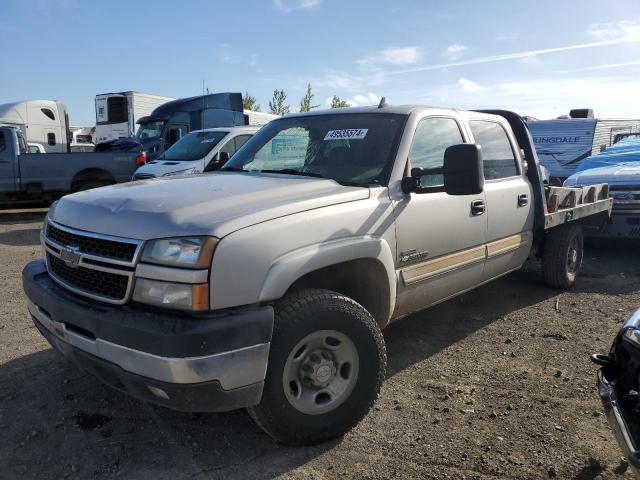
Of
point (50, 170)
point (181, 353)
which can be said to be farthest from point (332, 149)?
point (50, 170)

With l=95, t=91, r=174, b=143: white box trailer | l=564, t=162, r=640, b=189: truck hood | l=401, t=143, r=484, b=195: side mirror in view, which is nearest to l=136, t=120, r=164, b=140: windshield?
l=95, t=91, r=174, b=143: white box trailer

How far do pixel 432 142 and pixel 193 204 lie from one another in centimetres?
193

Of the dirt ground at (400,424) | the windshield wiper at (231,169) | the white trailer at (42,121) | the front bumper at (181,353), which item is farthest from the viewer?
the white trailer at (42,121)

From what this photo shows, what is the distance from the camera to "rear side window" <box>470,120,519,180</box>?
448cm

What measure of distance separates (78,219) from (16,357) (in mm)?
1864

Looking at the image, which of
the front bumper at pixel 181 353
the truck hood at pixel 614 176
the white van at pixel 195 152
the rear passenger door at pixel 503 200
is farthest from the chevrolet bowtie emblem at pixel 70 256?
the truck hood at pixel 614 176

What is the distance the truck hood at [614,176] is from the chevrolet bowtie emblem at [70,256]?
749 cm

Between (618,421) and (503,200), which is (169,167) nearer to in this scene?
(503,200)

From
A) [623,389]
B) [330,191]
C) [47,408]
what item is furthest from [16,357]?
[623,389]

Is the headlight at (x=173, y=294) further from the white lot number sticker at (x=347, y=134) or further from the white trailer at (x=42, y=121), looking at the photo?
the white trailer at (x=42, y=121)

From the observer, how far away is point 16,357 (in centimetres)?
410

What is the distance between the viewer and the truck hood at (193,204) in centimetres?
256

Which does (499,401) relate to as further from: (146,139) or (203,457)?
(146,139)

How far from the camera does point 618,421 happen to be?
91.7 inches
